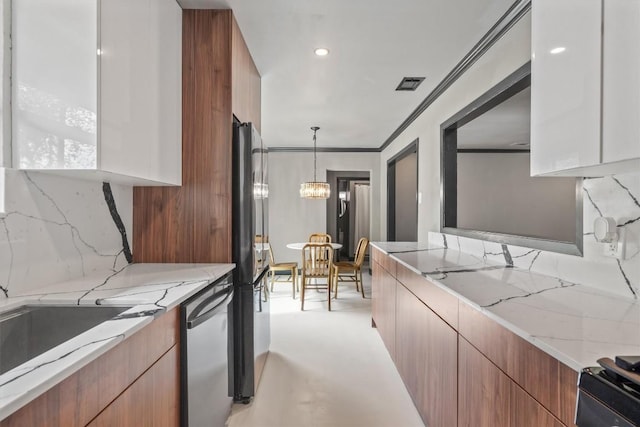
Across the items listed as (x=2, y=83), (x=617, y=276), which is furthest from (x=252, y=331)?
(x=617, y=276)

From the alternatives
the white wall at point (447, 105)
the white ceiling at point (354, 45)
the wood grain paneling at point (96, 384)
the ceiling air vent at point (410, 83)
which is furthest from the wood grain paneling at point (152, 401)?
the ceiling air vent at point (410, 83)

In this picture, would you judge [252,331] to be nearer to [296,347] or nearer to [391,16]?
[296,347]

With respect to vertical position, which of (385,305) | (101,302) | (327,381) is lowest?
(327,381)

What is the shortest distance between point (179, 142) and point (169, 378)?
4.35 feet

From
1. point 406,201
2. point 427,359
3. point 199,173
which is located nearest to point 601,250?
point 427,359

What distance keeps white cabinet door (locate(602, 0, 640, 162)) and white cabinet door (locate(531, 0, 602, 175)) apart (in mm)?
28

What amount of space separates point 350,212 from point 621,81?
6825mm

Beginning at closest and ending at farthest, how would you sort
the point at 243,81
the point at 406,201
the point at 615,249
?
the point at 615,249 < the point at 243,81 < the point at 406,201

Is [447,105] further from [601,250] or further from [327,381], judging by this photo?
[327,381]

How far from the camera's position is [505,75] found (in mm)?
2076

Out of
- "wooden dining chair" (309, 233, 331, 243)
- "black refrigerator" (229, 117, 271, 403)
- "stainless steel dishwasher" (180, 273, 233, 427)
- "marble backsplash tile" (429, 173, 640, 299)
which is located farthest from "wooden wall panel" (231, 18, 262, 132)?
"wooden dining chair" (309, 233, 331, 243)

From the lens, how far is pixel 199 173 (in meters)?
2.05

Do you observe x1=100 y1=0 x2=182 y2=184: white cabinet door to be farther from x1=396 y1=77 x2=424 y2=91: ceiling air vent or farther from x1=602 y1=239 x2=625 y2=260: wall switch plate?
x1=602 y1=239 x2=625 y2=260: wall switch plate

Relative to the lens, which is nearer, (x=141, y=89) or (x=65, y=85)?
(x=65, y=85)
